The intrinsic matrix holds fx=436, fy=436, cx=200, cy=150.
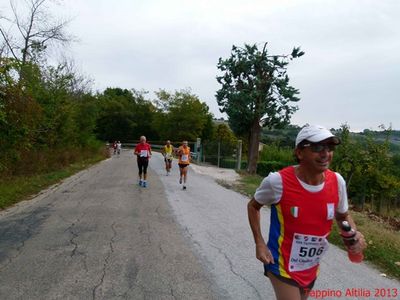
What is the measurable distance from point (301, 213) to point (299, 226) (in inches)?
3.7

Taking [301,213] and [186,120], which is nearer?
[301,213]

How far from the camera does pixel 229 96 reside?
27.7 metres

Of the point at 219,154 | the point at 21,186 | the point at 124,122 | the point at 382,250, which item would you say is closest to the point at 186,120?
the point at 124,122

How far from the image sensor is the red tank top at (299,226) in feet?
9.61

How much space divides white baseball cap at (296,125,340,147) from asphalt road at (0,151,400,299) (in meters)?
2.46

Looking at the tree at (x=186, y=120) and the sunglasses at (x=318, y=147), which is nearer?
the sunglasses at (x=318, y=147)

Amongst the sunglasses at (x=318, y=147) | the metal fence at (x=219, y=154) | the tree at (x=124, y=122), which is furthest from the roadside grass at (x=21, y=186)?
the tree at (x=124, y=122)

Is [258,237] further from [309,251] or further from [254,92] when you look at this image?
[254,92]

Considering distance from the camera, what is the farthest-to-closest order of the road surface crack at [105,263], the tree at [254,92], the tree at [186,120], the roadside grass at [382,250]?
the tree at [186,120] → the tree at [254,92] → the roadside grass at [382,250] → the road surface crack at [105,263]

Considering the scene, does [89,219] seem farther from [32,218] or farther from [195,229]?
[195,229]

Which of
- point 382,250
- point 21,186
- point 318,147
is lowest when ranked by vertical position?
point 21,186

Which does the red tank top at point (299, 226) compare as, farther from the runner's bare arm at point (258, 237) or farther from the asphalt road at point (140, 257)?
the asphalt road at point (140, 257)

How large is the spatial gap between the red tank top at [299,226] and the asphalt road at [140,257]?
195 cm

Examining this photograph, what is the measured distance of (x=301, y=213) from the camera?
2.92 m
